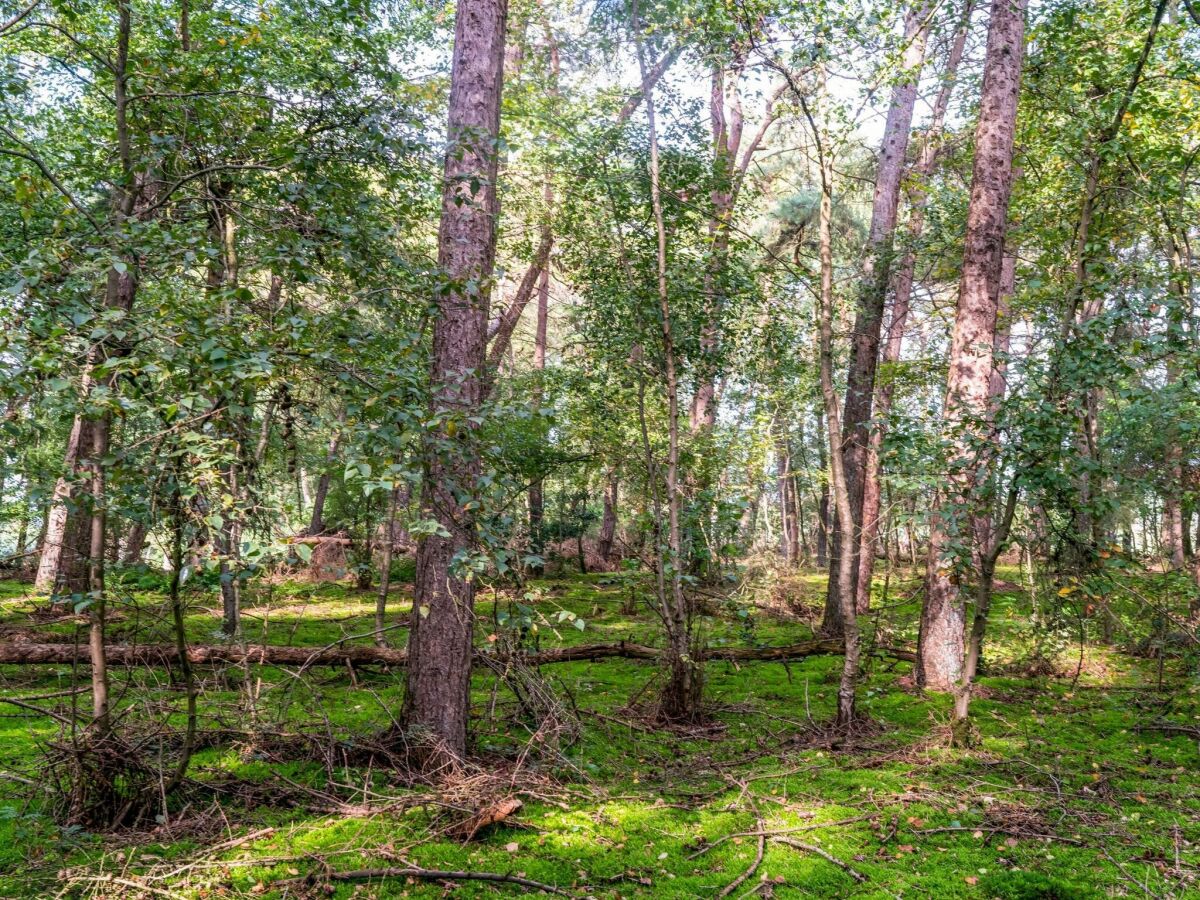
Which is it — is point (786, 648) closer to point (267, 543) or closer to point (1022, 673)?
point (1022, 673)

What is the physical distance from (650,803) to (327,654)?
4372 millimetres

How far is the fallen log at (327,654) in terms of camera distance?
7.07 meters

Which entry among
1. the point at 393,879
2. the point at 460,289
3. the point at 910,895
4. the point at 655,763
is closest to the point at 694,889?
the point at 910,895

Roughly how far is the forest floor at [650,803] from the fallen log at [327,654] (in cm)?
39

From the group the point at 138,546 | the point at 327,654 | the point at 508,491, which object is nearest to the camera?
the point at 508,491

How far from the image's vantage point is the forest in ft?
11.1

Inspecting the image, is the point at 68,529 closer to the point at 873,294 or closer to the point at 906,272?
the point at 873,294

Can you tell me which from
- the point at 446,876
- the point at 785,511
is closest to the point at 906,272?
the point at 446,876

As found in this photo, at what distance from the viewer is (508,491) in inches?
173

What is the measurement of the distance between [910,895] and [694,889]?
1039mm

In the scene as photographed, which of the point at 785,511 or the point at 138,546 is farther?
the point at 785,511

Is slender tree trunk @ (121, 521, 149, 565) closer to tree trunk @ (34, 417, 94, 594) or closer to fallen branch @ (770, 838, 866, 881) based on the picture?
tree trunk @ (34, 417, 94, 594)

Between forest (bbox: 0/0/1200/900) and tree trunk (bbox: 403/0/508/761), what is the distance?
0.04 meters

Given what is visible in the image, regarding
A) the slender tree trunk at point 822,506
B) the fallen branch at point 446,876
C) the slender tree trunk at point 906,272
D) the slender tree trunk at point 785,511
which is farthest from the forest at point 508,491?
the slender tree trunk at point 785,511
